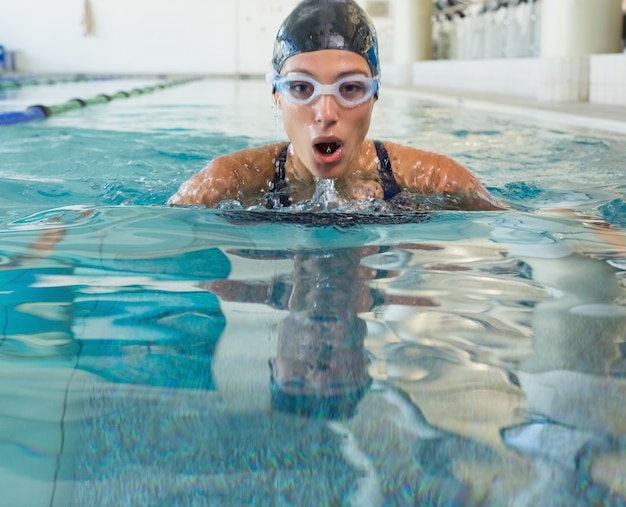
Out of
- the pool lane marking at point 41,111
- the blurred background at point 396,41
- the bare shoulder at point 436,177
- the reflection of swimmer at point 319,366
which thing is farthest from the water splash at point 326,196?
the blurred background at point 396,41

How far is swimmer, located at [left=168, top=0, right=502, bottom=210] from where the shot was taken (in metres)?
2.25

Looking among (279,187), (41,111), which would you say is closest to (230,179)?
(279,187)

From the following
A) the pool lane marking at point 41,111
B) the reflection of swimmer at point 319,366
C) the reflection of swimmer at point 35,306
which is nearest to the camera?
the reflection of swimmer at point 319,366

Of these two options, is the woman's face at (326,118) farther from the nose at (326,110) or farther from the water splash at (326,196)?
the water splash at (326,196)

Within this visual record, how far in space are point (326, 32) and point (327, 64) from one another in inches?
4.2

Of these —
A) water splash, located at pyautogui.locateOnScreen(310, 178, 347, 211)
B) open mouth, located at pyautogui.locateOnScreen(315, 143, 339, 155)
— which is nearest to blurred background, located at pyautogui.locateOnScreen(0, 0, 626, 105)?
water splash, located at pyautogui.locateOnScreen(310, 178, 347, 211)

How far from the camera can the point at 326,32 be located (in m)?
2.29

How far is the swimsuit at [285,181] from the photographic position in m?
2.52

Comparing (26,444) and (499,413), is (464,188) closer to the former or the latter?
(499,413)

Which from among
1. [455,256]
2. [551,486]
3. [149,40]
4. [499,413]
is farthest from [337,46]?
[149,40]

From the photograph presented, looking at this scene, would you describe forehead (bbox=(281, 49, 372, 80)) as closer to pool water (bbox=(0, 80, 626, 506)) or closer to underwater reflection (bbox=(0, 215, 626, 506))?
pool water (bbox=(0, 80, 626, 506))

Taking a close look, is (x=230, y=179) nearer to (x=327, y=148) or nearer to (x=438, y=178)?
(x=327, y=148)

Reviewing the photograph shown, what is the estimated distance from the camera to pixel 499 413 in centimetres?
96

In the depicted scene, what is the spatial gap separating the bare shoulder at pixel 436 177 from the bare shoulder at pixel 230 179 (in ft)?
1.42
